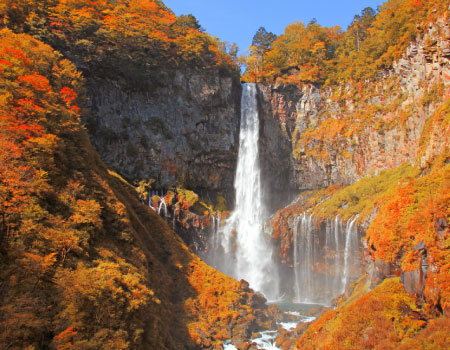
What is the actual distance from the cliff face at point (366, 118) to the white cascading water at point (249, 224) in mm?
3689

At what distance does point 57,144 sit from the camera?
16.3 metres

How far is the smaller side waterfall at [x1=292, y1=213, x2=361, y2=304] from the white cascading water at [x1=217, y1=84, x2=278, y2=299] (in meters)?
3.31

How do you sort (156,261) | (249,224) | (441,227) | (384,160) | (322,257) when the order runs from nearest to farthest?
1. (441,227)
2. (156,261)
3. (322,257)
4. (384,160)
5. (249,224)

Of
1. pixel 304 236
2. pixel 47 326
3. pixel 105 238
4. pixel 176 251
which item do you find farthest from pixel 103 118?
pixel 47 326

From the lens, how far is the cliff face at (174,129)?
3266cm

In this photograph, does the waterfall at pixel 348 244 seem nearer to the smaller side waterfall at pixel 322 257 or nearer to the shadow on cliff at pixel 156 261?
the smaller side waterfall at pixel 322 257

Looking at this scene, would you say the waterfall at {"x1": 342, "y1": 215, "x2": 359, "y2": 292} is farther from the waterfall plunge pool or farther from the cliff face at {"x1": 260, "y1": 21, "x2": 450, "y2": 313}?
the waterfall plunge pool

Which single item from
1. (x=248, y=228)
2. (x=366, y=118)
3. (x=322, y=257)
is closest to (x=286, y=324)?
(x=322, y=257)

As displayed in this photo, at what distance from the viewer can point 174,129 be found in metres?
35.9

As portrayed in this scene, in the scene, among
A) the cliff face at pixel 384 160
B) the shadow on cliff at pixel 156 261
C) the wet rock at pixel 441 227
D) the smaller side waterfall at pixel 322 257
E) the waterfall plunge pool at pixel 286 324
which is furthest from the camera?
the smaller side waterfall at pixel 322 257

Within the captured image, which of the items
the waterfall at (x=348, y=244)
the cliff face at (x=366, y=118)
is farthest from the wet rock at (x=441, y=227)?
the waterfall at (x=348, y=244)

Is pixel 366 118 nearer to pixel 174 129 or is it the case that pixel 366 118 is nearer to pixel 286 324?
pixel 174 129

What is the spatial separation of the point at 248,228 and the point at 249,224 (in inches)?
21.5

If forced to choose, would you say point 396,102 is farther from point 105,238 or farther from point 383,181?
point 105,238
